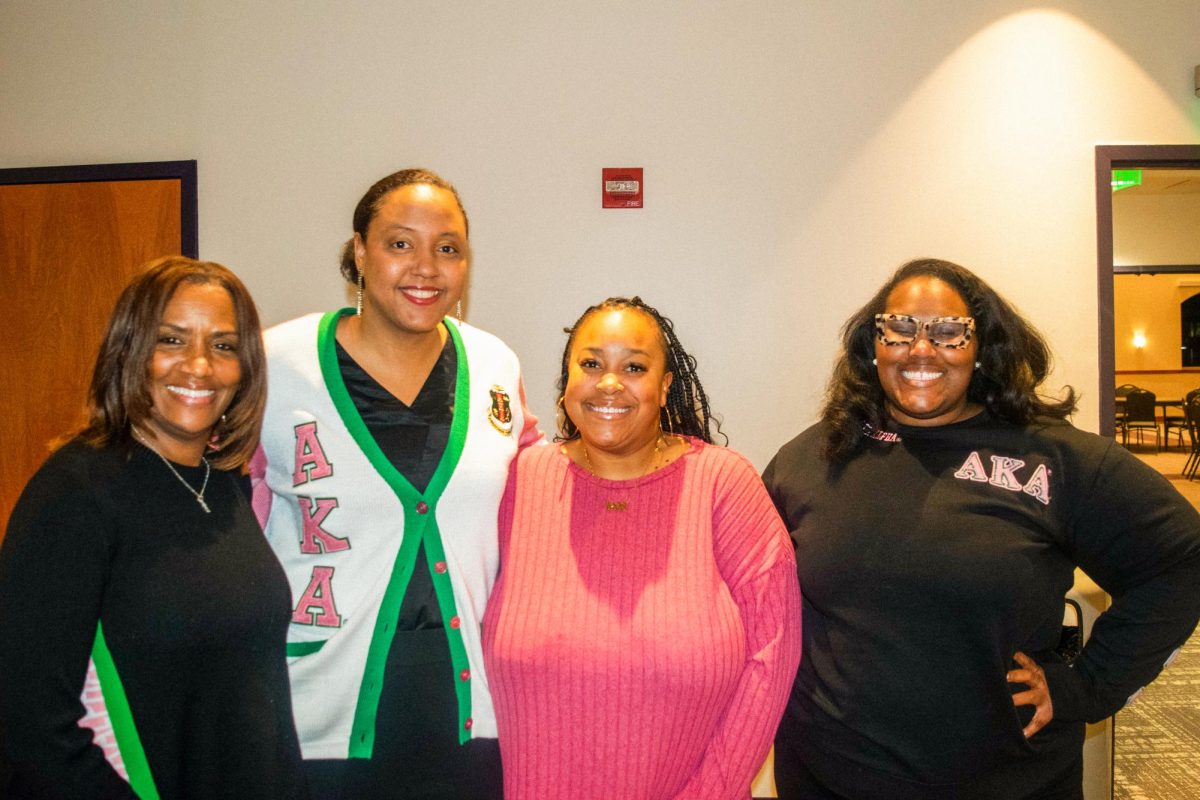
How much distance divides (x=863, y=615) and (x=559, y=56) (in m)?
2.45

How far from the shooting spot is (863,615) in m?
1.57

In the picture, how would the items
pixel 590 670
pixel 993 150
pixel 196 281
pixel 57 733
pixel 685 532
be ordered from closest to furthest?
pixel 57 733
pixel 196 281
pixel 590 670
pixel 685 532
pixel 993 150

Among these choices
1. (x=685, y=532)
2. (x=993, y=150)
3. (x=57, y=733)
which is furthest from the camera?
(x=993, y=150)

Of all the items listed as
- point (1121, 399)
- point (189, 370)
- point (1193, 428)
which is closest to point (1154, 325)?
point (1121, 399)

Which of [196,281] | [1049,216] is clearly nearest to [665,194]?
[1049,216]

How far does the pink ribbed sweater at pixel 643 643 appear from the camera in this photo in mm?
1481

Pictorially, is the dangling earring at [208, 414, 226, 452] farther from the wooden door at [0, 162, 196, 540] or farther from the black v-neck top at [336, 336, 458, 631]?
the wooden door at [0, 162, 196, 540]

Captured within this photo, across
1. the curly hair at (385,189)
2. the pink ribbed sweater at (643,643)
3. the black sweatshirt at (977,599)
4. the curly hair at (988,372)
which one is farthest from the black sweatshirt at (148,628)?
the curly hair at (988,372)

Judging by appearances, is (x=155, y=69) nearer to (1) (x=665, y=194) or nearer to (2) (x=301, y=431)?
(1) (x=665, y=194)

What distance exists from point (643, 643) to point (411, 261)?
0.89 meters

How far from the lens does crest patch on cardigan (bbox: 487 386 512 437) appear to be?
66.4 inches

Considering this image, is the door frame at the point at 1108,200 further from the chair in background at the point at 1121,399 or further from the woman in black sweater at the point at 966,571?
the chair in background at the point at 1121,399

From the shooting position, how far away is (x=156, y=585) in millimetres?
A: 1206

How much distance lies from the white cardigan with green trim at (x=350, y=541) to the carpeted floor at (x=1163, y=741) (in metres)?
2.41
